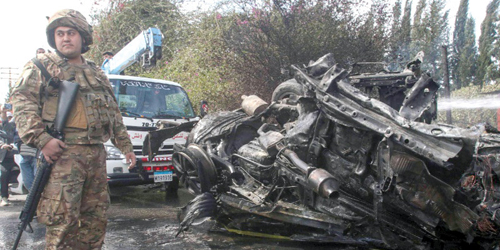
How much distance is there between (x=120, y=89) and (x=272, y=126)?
3.04m

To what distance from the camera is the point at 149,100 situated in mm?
6801

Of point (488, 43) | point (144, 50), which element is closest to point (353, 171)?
point (144, 50)

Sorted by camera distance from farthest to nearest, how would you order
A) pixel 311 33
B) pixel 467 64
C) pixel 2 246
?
pixel 467 64, pixel 311 33, pixel 2 246

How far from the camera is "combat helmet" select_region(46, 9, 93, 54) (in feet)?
9.43

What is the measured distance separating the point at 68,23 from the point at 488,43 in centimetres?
2931

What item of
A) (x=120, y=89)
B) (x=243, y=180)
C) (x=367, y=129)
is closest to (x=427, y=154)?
(x=367, y=129)

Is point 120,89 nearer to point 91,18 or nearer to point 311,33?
point 311,33

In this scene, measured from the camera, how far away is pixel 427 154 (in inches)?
111

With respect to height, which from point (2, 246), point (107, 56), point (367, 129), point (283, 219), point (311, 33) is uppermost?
point (311, 33)

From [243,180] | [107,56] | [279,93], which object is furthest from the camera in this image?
[107,56]

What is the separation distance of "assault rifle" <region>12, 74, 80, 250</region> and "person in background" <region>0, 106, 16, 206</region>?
15.6 feet

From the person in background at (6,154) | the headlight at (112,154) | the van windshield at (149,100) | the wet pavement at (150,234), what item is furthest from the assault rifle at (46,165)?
the person in background at (6,154)

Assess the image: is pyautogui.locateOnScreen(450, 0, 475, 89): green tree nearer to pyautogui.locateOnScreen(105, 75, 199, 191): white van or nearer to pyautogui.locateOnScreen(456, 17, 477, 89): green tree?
pyautogui.locateOnScreen(456, 17, 477, 89): green tree

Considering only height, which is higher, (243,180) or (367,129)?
(367,129)
